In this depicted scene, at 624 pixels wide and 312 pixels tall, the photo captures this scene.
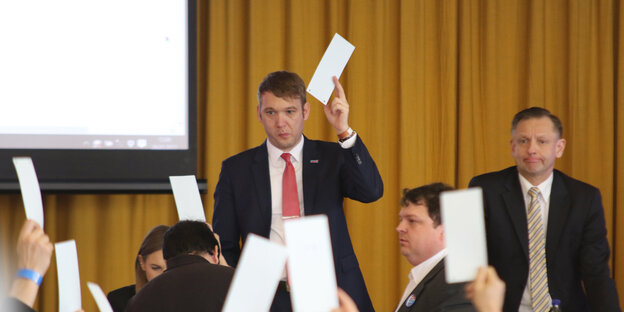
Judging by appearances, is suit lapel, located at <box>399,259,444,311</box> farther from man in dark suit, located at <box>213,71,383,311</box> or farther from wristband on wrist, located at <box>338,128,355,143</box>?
wristband on wrist, located at <box>338,128,355,143</box>

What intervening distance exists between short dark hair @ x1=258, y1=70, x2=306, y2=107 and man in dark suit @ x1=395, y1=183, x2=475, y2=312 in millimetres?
589

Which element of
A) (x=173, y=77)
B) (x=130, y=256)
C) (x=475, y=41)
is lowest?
(x=130, y=256)

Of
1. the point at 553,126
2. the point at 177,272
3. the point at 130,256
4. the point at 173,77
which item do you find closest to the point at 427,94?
the point at 553,126

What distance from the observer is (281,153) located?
8.94 ft

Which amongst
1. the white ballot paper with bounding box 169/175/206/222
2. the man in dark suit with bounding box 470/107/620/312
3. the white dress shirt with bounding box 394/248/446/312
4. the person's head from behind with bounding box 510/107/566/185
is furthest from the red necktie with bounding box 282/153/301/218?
the person's head from behind with bounding box 510/107/566/185

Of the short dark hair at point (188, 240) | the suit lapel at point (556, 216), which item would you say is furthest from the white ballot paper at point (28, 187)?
the suit lapel at point (556, 216)

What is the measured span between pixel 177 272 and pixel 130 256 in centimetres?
219

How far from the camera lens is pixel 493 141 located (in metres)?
4.32

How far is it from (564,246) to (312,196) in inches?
45.3

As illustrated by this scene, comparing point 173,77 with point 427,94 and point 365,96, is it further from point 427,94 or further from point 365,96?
point 427,94

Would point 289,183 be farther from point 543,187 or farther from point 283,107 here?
point 543,187

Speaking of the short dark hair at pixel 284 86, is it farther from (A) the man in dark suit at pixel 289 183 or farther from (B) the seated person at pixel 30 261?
(B) the seated person at pixel 30 261

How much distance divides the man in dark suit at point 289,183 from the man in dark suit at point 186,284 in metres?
0.64

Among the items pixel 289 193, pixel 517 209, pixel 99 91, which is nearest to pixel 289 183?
pixel 289 193
